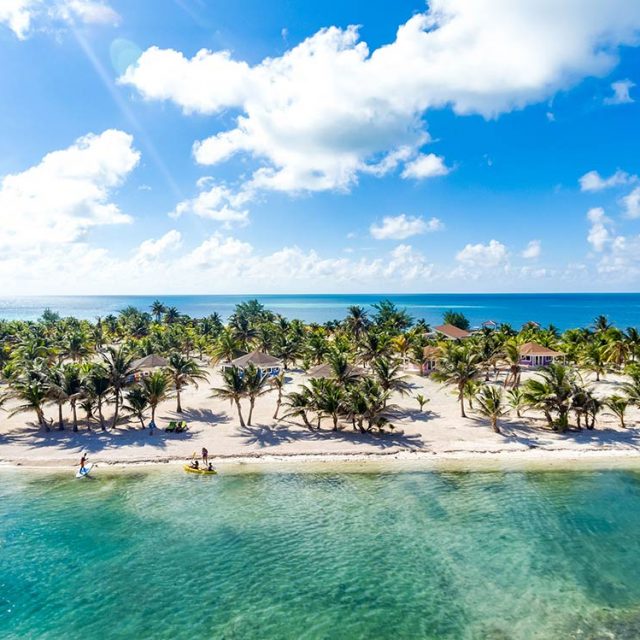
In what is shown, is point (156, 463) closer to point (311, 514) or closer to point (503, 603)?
point (311, 514)

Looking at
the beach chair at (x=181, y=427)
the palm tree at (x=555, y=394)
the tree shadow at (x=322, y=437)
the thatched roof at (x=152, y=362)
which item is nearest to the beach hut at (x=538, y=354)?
the palm tree at (x=555, y=394)

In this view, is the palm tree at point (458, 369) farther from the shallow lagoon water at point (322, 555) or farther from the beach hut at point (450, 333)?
the beach hut at point (450, 333)

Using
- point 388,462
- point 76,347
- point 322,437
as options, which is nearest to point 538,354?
point 388,462

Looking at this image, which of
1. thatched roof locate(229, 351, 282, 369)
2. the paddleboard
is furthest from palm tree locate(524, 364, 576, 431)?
the paddleboard

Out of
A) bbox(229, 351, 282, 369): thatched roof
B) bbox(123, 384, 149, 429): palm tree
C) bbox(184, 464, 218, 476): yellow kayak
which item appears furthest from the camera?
bbox(229, 351, 282, 369): thatched roof

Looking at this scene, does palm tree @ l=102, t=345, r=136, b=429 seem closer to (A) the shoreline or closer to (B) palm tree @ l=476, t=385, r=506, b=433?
(A) the shoreline

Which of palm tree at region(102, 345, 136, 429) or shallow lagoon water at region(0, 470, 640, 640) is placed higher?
palm tree at region(102, 345, 136, 429)
